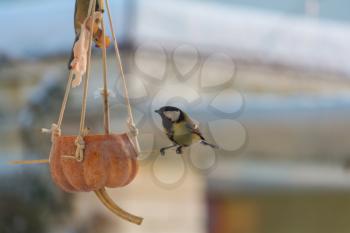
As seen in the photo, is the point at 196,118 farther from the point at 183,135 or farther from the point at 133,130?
the point at 183,135

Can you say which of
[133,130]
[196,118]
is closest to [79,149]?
[133,130]

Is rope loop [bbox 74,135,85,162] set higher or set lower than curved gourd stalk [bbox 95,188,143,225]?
higher

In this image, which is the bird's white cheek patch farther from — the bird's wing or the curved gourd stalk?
the curved gourd stalk

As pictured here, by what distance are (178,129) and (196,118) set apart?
1995 mm

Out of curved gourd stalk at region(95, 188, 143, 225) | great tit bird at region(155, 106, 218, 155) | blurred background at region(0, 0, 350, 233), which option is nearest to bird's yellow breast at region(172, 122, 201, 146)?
great tit bird at region(155, 106, 218, 155)

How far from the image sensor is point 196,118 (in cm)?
302

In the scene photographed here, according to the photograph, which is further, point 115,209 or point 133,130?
point 133,130

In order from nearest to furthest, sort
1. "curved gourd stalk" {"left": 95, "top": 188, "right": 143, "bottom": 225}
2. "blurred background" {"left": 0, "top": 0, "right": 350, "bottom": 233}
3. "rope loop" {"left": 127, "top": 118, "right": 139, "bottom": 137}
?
1. "curved gourd stalk" {"left": 95, "top": 188, "right": 143, "bottom": 225}
2. "rope loop" {"left": 127, "top": 118, "right": 139, "bottom": 137}
3. "blurred background" {"left": 0, "top": 0, "right": 350, "bottom": 233}

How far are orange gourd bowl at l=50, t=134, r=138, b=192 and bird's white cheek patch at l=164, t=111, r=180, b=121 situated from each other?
93 mm

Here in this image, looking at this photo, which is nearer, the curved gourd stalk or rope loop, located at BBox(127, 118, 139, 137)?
the curved gourd stalk

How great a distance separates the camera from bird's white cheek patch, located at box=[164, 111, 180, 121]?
103cm

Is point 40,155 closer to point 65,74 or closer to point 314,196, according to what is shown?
point 65,74

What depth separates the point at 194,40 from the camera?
133 inches

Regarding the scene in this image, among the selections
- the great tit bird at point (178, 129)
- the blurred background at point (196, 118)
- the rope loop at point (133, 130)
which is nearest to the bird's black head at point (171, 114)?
the great tit bird at point (178, 129)
